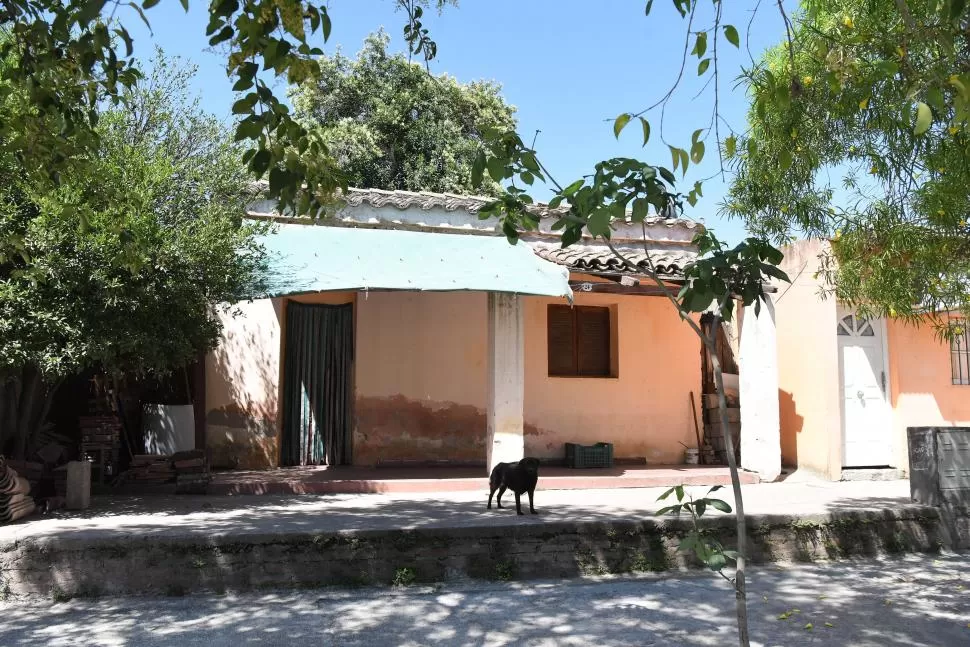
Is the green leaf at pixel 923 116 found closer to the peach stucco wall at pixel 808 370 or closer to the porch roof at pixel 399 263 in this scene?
the porch roof at pixel 399 263

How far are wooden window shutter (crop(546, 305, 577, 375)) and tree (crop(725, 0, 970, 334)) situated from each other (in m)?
5.08

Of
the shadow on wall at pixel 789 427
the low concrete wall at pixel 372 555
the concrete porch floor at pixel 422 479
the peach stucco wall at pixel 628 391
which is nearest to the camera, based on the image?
the low concrete wall at pixel 372 555

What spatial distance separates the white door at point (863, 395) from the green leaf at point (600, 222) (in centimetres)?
984

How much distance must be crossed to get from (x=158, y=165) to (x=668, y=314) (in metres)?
8.13

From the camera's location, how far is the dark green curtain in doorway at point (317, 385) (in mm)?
11281

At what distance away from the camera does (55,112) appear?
14.8 ft

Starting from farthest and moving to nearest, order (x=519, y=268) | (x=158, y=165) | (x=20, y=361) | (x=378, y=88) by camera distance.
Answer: (x=378, y=88), (x=519, y=268), (x=158, y=165), (x=20, y=361)

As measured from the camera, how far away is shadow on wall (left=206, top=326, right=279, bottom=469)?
34.8 ft

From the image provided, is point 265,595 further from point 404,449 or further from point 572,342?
point 572,342

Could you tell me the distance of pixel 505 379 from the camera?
971 cm

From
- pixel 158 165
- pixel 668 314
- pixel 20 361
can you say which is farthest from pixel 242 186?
pixel 668 314

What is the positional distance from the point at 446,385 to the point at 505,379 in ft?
7.18

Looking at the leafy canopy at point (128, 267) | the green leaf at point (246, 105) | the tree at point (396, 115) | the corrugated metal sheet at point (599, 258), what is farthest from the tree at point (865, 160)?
the tree at point (396, 115)

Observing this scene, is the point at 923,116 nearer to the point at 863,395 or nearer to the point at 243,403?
the point at 243,403
